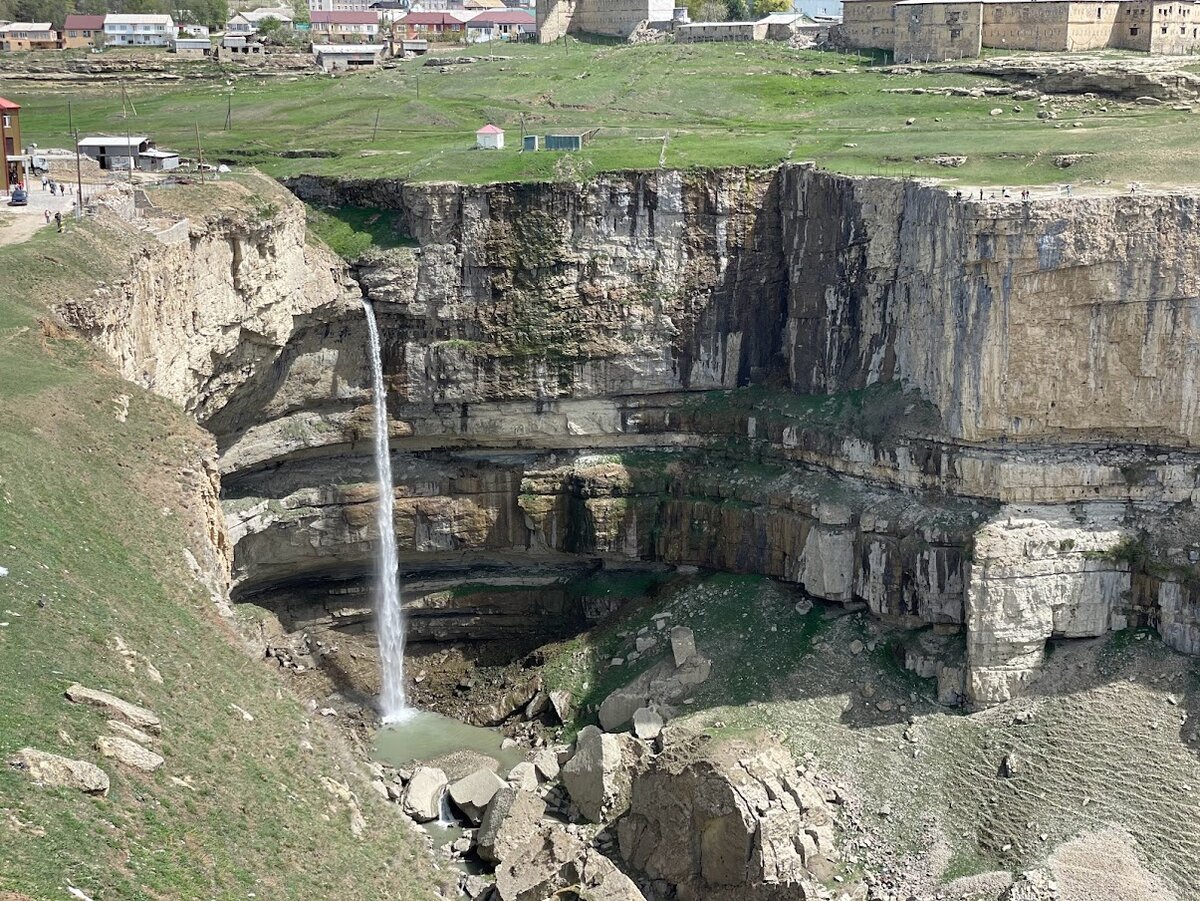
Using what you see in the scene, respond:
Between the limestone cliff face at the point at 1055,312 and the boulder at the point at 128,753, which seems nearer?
the boulder at the point at 128,753

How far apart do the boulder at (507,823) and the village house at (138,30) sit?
7980 centimetres

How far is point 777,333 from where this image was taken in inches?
2517

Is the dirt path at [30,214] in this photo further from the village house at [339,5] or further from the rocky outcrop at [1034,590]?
the village house at [339,5]

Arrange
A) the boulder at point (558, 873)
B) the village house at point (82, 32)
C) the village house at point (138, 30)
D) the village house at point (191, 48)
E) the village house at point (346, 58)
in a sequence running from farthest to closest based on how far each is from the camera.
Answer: the village house at point (138, 30) → the village house at point (82, 32) → the village house at point (191, 48) → the village house at point (346, 58) → the boulder at point (558, 873)

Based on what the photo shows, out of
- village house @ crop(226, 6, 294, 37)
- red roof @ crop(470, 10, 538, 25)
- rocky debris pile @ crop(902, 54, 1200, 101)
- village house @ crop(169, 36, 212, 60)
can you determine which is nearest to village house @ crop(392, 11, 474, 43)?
red roof @ crop(470, 10, 538, 25)

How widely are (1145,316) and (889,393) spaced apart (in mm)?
9189

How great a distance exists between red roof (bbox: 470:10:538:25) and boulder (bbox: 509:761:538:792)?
286 ft

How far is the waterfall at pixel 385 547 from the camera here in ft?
199

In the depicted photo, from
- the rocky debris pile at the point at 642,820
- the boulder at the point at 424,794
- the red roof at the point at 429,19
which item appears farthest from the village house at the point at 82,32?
the rocky debris pile at the point at 642,820

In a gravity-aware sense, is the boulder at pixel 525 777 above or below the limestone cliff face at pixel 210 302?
below

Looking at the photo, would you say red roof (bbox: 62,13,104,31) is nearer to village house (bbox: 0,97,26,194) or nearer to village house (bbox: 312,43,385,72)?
village house (bbox: 312,43,385,72)

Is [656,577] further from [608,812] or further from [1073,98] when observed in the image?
[1073,98]

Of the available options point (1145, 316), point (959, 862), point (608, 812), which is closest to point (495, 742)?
point (608, 812)

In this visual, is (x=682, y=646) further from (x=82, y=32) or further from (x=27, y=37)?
(x=82, y=32)
